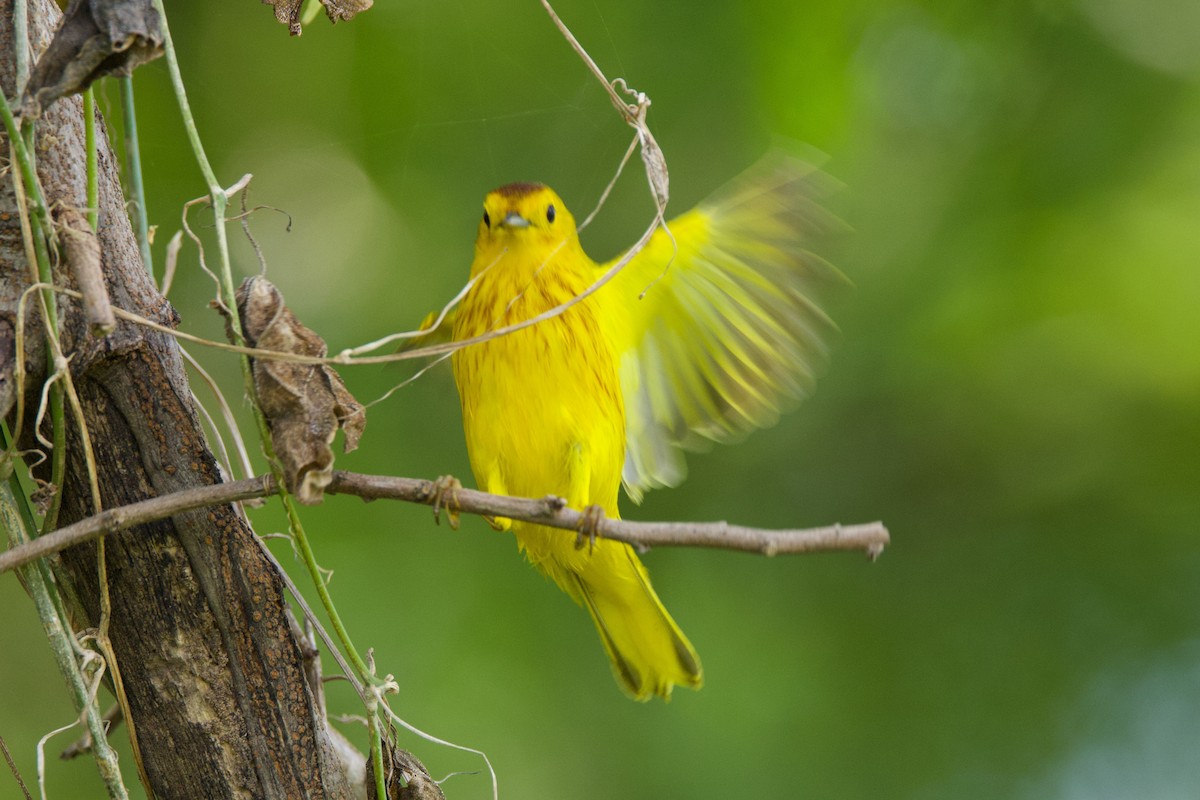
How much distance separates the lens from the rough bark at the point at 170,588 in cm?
142

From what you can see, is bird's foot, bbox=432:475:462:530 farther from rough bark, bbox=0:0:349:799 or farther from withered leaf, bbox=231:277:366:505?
rough bark, bbox=0:0:349:799

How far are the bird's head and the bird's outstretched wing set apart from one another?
0.72 ft

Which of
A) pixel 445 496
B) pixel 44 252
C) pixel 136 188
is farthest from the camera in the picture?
pixel 136 188

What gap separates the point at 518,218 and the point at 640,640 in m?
1.01

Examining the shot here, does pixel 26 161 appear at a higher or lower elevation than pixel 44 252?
higher

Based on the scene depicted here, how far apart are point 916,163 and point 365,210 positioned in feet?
5.26

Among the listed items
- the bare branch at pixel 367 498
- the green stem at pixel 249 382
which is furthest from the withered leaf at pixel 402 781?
the bare branch at pixel 367 498

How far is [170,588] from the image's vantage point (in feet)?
4.68

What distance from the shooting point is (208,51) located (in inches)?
131

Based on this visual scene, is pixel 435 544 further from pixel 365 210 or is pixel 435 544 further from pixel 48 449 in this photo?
pixel 48 449

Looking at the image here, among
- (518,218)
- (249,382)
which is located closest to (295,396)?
(249,382)

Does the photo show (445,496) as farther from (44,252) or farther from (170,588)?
(44,252)

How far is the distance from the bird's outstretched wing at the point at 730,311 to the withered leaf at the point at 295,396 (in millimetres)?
1159

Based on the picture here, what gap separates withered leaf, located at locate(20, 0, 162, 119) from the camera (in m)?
1.21
